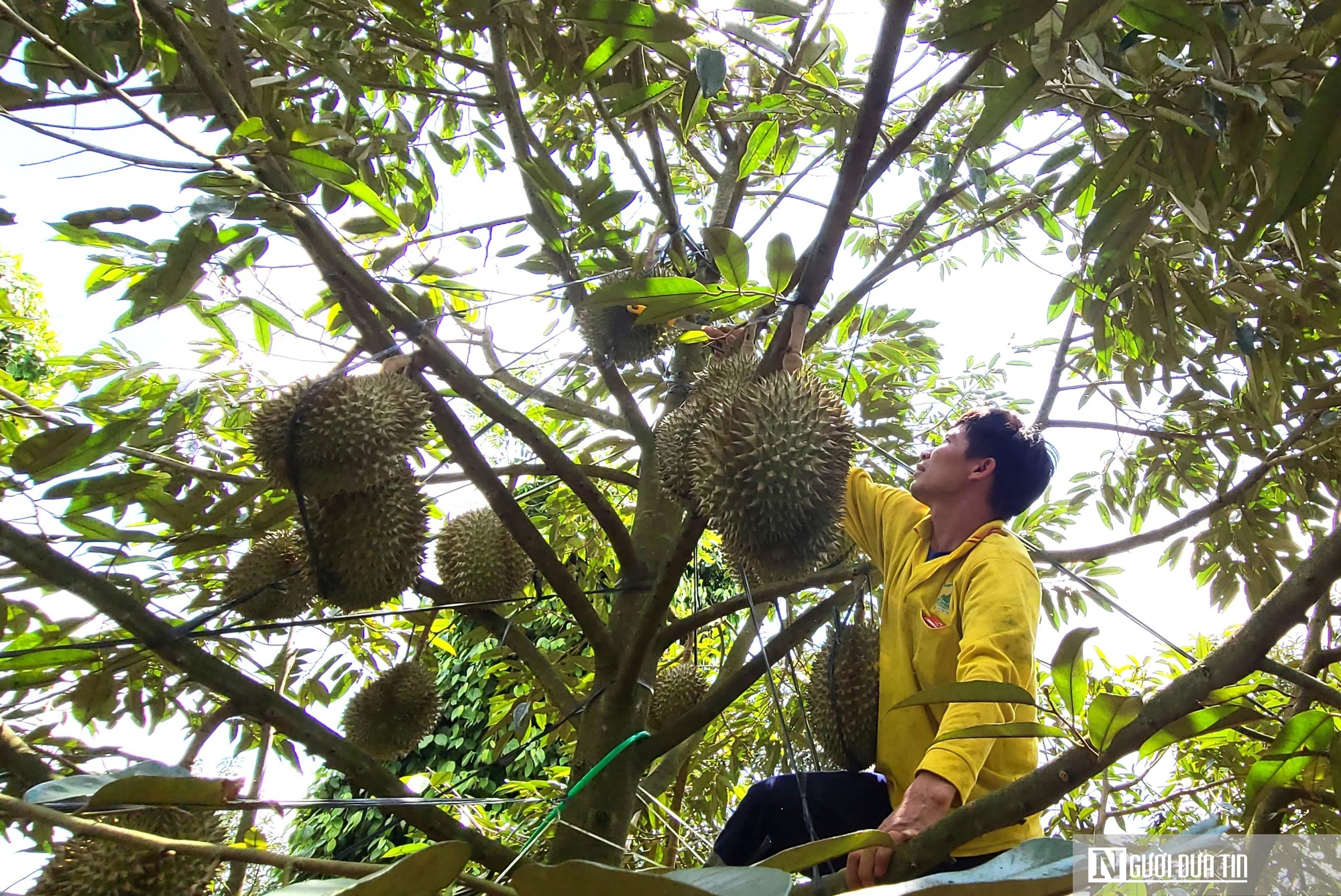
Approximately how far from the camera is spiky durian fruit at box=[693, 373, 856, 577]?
1.43 meters

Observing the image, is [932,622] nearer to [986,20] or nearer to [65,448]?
[986,20]

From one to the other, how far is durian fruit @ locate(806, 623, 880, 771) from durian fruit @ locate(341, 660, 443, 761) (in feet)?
3.25

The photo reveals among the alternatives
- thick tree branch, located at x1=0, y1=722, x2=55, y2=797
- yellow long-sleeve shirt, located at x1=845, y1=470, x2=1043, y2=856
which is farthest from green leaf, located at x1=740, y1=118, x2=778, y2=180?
thick tree branch, located at x1=0, y1=722, x2=55, y2=797

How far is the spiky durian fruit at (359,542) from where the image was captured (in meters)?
1.62

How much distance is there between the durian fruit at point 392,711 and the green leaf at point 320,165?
1304mm

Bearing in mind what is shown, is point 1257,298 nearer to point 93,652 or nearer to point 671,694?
point 671,694

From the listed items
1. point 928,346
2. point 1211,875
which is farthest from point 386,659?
point 1211,875

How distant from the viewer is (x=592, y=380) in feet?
9.75

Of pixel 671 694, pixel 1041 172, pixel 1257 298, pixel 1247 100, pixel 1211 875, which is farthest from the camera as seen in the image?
pixel 671 694

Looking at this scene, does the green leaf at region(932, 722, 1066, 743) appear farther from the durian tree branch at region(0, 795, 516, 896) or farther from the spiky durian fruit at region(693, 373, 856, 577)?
the spiky durian fruit at region(693, 373, 856, 577)

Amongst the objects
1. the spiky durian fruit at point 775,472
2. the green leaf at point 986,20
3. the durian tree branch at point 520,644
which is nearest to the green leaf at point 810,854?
the green leaf at point 986,20

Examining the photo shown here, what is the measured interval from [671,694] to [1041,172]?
1585mm

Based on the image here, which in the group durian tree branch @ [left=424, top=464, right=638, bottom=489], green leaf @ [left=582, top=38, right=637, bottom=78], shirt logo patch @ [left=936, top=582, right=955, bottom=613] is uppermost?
green leaf @ [left=582, top=38, right=637, bottom=78]

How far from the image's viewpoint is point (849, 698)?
1681mm
